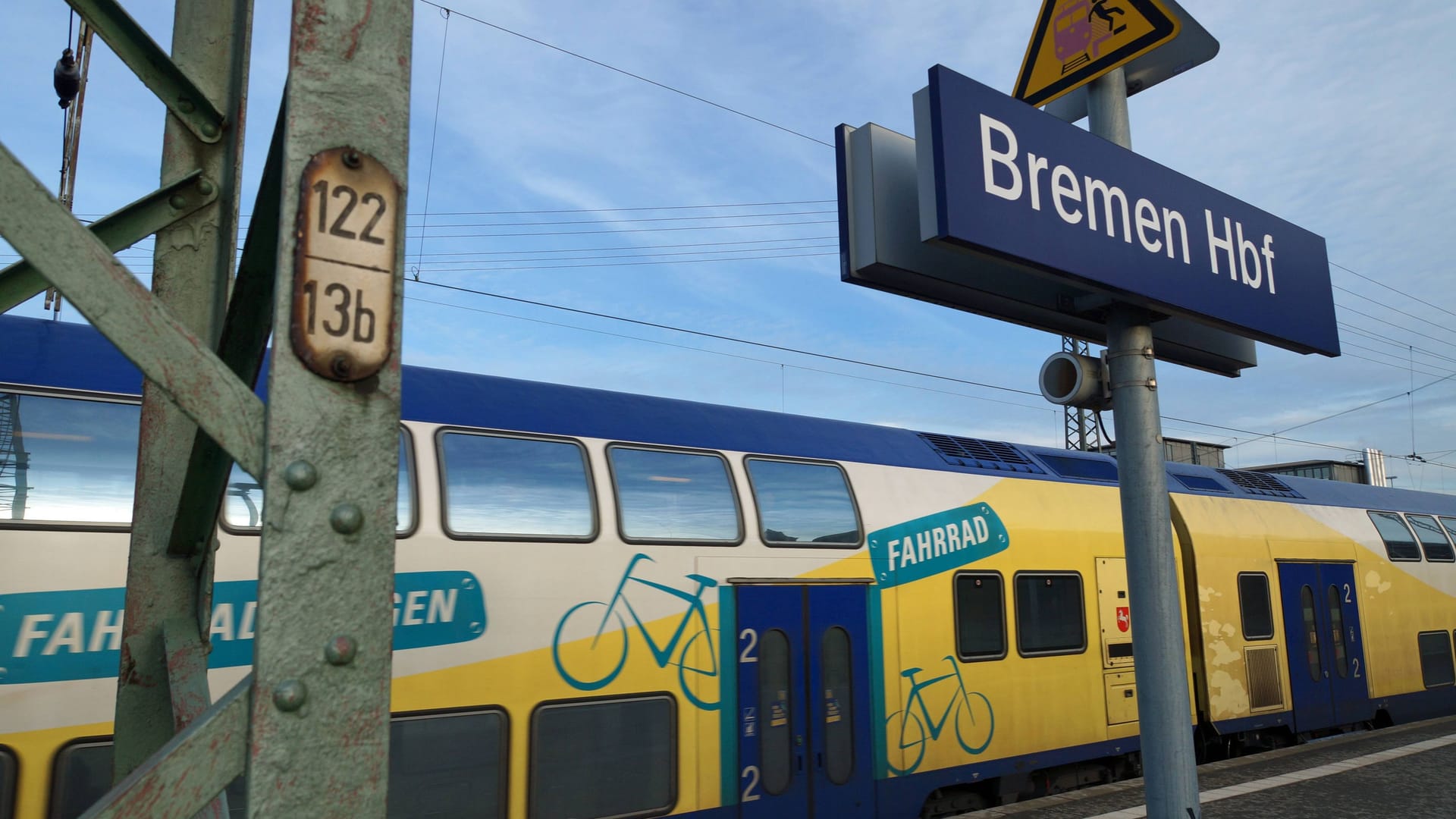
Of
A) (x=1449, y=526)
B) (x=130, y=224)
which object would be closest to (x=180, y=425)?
(x=130, y=224)

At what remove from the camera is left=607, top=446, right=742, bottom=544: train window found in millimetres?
5844

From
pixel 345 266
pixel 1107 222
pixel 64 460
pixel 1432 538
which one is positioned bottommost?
pixel 345 266

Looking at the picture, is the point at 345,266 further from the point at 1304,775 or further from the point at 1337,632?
the point at 1337,632

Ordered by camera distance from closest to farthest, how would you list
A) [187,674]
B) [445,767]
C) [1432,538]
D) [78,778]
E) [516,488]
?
[187,674] < [78,778] < [445,767] < [516,488] < [1432,538]

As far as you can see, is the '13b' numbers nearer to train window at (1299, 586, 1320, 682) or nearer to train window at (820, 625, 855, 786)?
train window at (820, 625, 855, 786)

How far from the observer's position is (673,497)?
19.9 feet

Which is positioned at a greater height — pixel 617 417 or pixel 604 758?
pixel 617 417

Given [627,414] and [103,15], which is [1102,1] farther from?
[103,15]

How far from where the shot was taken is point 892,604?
7016 mm

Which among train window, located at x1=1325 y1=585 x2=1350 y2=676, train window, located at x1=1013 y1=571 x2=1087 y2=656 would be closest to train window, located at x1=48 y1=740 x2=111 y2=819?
train window, located at x1=1013 y1=571 x2=1087 y2=656

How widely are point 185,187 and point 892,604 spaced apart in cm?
578

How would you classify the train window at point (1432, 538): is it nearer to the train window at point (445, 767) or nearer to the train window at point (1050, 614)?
the train window at point (1050, 614)

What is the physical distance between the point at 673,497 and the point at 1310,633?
28.4 feet

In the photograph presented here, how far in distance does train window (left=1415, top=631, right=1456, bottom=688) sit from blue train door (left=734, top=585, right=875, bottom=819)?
9931mm
